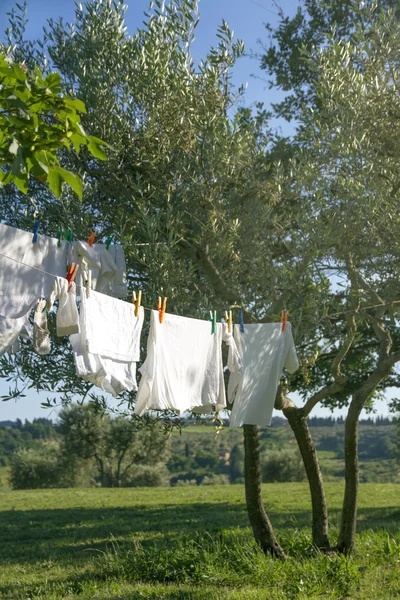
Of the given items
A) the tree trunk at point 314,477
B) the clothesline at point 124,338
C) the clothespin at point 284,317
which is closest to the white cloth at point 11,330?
the clothesline at point 124,338

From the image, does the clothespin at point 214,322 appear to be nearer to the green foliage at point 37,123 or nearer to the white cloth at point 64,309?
the white cloth at point 64,309

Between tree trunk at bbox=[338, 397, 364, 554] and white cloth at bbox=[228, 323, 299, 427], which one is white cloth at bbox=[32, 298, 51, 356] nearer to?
white cloth at bbox=[228, 323, 299, 427]

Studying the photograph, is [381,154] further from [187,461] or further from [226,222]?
[187,461]

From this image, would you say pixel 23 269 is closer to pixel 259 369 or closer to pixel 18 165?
pixel 259 369

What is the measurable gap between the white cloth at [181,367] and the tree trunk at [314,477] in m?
2.54

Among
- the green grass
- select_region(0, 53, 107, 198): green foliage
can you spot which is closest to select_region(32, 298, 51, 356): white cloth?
select_region(0, 53, 107, 198): green foliage

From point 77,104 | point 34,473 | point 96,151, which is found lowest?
point 34,473

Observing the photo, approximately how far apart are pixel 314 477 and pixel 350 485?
577 millimetres

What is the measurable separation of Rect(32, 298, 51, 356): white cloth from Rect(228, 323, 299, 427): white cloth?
2.58 m

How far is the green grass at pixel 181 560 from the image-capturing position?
8.98 m

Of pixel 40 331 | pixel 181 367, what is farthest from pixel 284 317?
pixel 40 331

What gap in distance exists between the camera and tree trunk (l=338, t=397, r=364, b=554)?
1051cm

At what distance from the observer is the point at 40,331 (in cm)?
723

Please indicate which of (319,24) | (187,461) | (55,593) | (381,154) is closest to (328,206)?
(381,154)
